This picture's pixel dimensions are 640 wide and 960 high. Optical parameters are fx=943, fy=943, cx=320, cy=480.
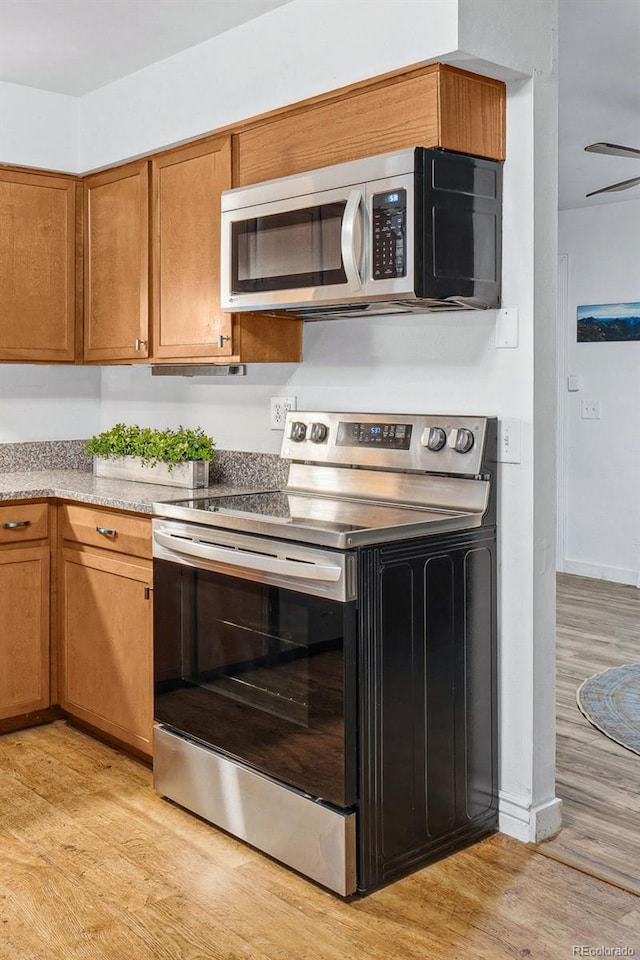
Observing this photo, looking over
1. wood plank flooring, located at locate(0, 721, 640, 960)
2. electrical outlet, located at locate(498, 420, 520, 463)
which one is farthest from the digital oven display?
wood plank flooring, located at locate(0, 721, 640, 960)

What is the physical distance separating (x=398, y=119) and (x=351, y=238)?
344mm

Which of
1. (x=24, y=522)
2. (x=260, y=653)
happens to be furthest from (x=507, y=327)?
(x=24, y=522)

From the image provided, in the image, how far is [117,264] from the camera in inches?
144

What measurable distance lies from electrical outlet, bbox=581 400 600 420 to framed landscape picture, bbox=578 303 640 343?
399 millimetres

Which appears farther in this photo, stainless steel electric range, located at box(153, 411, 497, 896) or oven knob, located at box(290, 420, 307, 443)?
oven knob, located at box(290, 420, 307, 443)

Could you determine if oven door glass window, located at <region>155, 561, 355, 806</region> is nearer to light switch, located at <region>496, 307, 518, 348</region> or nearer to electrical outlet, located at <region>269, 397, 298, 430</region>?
electrical outlet, located at <region>269, 397, 298, 430</region>

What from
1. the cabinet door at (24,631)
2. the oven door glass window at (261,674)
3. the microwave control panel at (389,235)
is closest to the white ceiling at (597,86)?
the microwave control panel at (389,235)

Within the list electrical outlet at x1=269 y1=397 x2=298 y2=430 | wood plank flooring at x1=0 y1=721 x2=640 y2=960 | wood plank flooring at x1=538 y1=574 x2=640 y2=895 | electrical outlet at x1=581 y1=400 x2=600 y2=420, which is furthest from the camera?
electrical outlet at x1=581 y1=400 x2=600 y2=420

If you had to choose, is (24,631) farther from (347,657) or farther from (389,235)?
(389,235)

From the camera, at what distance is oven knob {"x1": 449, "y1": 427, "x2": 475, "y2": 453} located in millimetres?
2596

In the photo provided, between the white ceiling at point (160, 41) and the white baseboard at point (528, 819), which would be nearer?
the white baseboard at point (528, 819)

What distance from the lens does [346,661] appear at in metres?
2.25

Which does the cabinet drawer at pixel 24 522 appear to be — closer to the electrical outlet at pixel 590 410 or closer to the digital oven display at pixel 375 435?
A: the digital oven display at pixel 375 435

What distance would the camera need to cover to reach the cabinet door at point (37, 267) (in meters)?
3.71
